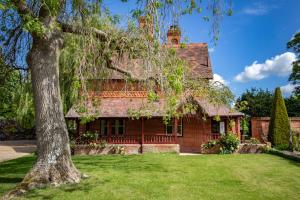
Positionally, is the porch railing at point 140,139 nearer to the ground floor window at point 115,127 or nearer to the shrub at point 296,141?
the ground floor window at point 115,127

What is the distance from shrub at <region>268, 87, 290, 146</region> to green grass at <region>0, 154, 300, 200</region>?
7061 millimetres

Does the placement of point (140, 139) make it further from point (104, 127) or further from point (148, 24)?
point (148, 24)

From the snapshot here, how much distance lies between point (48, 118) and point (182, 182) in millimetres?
4971

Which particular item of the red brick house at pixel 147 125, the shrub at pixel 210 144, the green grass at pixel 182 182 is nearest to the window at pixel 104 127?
the red brick house at pixel 147 125

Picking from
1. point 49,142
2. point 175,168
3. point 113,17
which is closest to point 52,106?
point 49,142

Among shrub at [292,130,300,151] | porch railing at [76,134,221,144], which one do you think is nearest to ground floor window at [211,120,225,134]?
porch railing at [76,134,221,144]

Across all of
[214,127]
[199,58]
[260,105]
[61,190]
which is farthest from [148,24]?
[260,105]

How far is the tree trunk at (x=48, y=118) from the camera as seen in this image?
→ 9867 mm

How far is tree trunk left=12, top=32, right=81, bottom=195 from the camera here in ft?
32.4

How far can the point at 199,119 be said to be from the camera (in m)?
22.6

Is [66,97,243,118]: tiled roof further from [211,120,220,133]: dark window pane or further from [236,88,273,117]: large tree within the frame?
[236,88,273,117]: large tree

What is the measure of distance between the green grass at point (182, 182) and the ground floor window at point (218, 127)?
24.6ft

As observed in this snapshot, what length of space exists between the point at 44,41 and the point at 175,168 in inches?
300

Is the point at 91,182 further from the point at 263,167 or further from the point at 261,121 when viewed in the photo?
the point at 261,121
